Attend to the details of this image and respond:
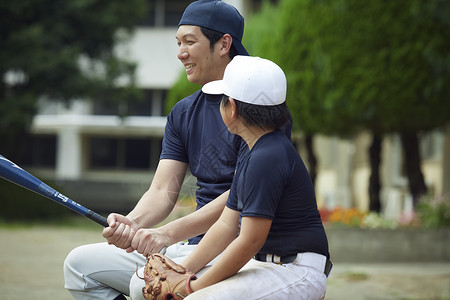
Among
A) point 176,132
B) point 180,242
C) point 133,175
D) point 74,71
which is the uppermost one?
point 74,71

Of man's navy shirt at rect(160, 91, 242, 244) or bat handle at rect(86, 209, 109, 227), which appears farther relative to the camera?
man's navy shirt at rect(160, 91, 242, 244)

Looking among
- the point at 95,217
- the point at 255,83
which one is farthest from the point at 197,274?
the point at 255,83

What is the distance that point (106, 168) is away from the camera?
32.5 metres

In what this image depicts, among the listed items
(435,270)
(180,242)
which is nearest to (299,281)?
(180,242)

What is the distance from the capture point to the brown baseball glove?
274cm

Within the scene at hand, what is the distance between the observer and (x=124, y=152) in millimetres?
32719

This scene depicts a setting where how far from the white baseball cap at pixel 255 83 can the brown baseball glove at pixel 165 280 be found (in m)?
0.67

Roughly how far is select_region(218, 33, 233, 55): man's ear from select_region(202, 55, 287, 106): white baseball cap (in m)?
0.71

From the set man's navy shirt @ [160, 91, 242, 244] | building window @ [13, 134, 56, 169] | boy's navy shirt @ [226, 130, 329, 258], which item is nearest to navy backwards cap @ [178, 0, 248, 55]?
man's navy shirt @ [160, 91, 242, 244]

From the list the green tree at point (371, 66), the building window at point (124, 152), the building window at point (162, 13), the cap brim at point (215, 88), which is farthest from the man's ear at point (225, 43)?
the building window at point (124, 152)

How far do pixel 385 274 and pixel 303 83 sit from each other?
12.0 ft

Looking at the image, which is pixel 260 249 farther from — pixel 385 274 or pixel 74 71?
pixel 74 71

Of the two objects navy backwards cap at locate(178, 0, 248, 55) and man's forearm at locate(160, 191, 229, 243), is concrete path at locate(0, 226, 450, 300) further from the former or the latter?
navy backwards cap at locate(178, 0, 248, 55)

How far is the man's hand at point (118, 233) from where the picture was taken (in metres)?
3.02
